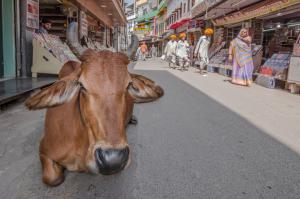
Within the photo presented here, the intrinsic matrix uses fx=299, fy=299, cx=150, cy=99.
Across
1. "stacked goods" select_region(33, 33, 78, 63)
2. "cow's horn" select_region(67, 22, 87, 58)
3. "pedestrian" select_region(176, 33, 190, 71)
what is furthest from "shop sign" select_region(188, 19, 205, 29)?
"cow's horn" select_region(67, 22, 87, 58)

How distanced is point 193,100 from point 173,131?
9.25 ft

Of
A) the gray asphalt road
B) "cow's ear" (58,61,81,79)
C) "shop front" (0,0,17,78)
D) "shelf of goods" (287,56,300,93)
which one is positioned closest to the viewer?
the gray asphalt road

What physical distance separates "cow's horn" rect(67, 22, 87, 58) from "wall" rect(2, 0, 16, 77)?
637 cm

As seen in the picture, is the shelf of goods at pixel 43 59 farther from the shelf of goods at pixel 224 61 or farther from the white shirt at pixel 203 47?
the white shirt at pixel 203 47

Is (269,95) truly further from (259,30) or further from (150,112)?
(259,30)

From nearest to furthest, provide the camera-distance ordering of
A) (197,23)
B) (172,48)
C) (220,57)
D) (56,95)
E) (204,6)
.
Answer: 1. (56,95)
2. (220,57)
3. (172,48)
4. (204,6)
5. (197,23)

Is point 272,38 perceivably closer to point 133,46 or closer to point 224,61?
point 224,61

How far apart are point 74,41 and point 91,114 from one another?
633 millimetres

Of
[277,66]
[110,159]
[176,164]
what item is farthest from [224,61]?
[110,159]

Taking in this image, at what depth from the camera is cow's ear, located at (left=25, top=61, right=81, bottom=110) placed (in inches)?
83.6

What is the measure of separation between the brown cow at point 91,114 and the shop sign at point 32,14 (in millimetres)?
6496

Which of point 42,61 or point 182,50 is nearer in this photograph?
point 42,61

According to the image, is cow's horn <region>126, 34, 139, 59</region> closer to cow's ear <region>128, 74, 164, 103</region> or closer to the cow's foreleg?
cow's ear <region>128, 74, 164, 103</region>

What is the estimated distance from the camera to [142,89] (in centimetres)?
240
